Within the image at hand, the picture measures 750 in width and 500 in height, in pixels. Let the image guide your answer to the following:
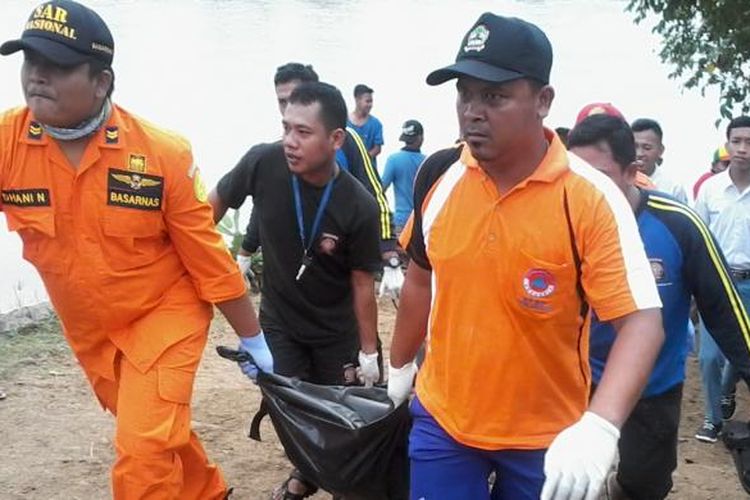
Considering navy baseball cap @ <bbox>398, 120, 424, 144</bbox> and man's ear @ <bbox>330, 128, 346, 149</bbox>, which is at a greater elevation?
man's ear @ <bbox>330, 128, 346, 149</bbox>

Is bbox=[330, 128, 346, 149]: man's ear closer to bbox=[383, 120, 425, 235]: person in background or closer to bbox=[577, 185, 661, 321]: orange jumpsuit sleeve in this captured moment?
bbox=[577, 185, 661, 321]: orange jumpsuit sleeve

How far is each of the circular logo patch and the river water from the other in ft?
33.0

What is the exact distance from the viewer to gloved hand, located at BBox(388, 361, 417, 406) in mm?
3803

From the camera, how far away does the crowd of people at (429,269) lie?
115 inches

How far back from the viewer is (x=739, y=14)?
27.9ft

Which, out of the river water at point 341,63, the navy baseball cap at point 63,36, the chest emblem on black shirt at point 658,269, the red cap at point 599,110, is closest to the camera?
the navy baseball cap at point 63,36

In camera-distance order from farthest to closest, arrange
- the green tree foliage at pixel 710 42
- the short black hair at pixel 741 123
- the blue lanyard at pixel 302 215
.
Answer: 1. the green tree foliage at pixel 710 42
2. the short black hair at pixel 741 123
3. the blue lanyard at pixel 302 215

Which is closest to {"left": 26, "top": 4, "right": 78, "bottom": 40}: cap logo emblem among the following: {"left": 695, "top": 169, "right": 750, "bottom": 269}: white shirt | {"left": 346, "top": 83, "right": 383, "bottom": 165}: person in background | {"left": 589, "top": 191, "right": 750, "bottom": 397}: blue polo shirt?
{"left": 589, "top": 191, "right": 750, "bottom": 397}: blue polo shirt

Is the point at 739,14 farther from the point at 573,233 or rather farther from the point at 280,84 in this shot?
the point at 573,233

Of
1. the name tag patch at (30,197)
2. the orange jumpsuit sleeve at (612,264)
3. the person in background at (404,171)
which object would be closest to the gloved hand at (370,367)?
the name tag patch at (30,197)

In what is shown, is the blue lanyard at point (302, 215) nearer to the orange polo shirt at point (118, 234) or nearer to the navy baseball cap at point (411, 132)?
the orange polo shirt at point (118, 234)

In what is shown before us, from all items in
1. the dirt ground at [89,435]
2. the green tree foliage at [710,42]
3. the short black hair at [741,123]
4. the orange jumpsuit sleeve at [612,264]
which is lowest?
the dirt ground at [89,435]

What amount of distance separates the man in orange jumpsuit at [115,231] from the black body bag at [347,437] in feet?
1.46

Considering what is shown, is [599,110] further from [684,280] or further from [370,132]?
[370,132]
